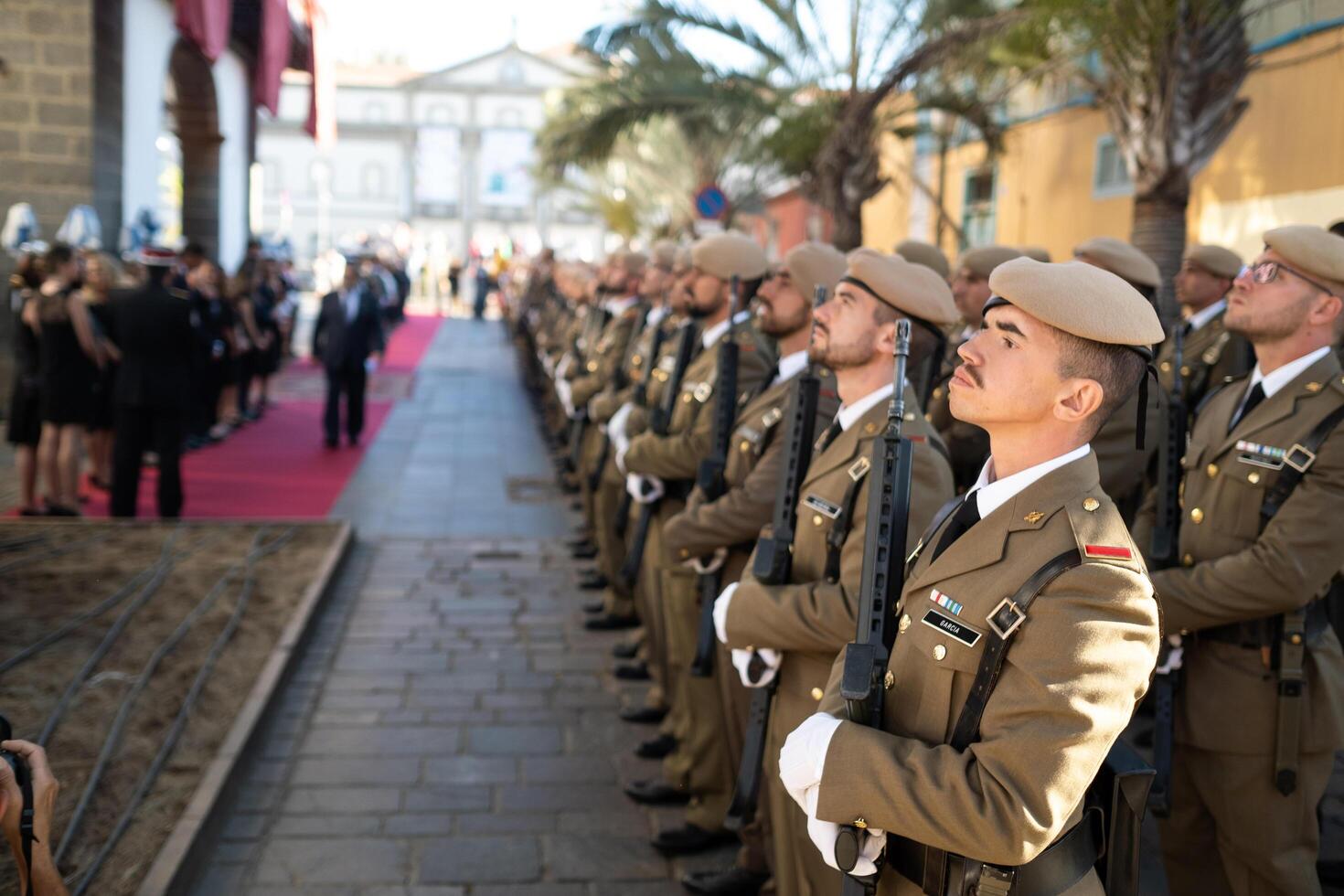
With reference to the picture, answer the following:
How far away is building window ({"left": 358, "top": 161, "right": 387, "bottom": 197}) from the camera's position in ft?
217

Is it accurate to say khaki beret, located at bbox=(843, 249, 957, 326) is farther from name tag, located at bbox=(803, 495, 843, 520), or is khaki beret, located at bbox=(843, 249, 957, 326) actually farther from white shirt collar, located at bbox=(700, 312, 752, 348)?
white shirt collar, located at bbox=(700, 312, 752, 348)

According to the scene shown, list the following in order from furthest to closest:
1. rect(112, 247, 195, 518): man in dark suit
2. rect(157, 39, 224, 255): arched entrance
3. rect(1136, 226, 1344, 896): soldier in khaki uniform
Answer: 1. rect(157, 39, 224, 255): arched entrance
2. rect(112, 247, 195, 518): man in dark suit
3. rect(1136, 226, 1344, 896): soldier in khaki uniform

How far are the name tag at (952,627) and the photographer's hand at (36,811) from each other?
177 centimetres

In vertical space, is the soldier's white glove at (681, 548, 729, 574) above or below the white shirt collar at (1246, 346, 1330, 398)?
below

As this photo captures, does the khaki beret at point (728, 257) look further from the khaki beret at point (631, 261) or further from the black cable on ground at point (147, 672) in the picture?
the khaki beret at point (631, 261)

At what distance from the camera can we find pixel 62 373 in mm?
9078

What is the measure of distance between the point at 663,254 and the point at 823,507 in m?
4.97

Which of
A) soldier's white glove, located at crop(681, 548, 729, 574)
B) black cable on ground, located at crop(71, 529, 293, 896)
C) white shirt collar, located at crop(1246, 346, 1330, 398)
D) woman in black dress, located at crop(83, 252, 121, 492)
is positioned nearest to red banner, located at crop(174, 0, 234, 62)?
woman in black dress, located at crop(83, 252, 121, 492)

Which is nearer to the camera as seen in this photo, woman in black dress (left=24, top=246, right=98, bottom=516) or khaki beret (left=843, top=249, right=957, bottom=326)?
khaki beret (left=843, top=249, right=957, bottom=326)

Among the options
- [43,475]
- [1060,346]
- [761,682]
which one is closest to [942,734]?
[1060,346]

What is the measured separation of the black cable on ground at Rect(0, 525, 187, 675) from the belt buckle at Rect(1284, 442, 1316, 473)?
499 cm

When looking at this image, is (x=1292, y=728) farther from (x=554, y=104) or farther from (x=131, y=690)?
(x=554, y=104)

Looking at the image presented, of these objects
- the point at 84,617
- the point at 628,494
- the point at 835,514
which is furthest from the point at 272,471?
the point at 835,514

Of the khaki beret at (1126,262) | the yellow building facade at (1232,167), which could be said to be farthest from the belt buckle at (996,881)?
the yellow building facade at (1232,167)
